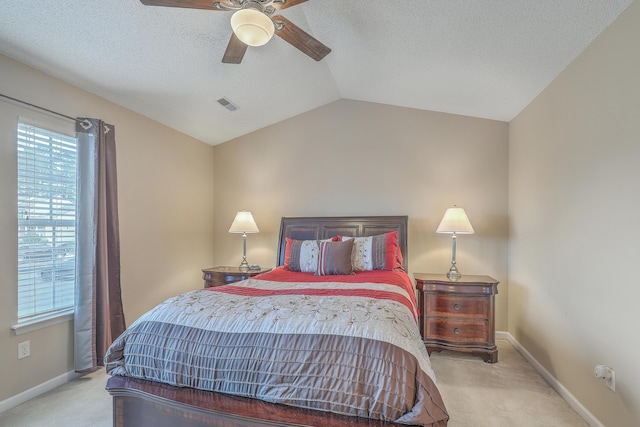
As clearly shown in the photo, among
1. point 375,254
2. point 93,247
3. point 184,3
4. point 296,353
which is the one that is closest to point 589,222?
point 375,254

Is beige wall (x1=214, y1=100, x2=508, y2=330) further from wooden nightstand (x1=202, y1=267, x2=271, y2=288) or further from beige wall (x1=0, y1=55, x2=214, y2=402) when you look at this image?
wooden nightstand (x1=202, y1=267, x2=271, y2=288)

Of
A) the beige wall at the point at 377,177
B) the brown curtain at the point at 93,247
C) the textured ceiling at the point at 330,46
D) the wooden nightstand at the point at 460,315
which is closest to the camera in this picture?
the textured ceiling at the point at 330,46

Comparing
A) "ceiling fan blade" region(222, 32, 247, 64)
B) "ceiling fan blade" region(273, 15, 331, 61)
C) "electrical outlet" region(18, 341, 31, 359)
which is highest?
"ceiling fan blade" region(273, 15, 331, 61)

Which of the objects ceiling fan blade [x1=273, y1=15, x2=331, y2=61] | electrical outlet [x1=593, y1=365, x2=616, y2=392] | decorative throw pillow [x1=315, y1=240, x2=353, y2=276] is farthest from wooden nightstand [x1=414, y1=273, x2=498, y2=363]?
ceiling fan blade [x1=273, y1=15, x2=331, y2=61]

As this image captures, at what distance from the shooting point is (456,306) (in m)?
3.03

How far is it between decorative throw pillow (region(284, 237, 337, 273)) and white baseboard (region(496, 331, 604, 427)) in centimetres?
213

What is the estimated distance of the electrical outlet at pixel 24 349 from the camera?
90.8 inches

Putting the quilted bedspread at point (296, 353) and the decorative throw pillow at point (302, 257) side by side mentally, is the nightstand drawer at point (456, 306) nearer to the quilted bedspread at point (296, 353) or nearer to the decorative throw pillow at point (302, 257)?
the decorative throw pillow at point (302, 257)

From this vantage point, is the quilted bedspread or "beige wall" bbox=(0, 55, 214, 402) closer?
the quilted bedspread

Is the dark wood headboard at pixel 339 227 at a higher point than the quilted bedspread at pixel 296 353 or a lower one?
higher

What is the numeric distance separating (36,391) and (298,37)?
3210 mm

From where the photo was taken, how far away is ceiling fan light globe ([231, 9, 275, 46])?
5.52 ft

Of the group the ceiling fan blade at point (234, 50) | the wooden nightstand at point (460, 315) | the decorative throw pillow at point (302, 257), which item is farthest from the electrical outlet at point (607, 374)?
the ceiling fan blade at point (234, 50)

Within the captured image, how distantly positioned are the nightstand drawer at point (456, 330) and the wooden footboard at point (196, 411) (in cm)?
198
